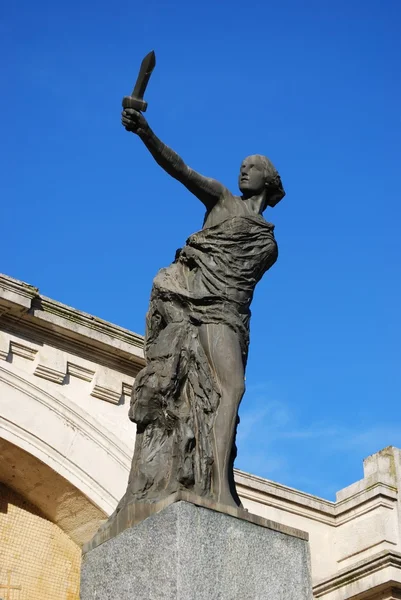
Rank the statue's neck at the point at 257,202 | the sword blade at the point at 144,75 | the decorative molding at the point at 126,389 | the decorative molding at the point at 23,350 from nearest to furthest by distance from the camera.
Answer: the sword blade at the point at 144,75 → the statue's neck at the point at 257,202 → the decorative molding at the point at 23,350 → the decorative molding at the point at 126,389

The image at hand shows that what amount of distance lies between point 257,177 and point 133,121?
1.07 metres

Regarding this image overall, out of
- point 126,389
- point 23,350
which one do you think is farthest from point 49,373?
point 126,389

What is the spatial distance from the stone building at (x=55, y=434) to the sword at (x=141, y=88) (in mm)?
6196

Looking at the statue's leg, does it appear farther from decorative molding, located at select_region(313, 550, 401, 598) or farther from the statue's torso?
decorative molding, located at select_region(313, 550, 401, 598)

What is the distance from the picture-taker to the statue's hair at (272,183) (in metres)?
7.23

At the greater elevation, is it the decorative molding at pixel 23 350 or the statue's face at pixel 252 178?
the decorative molding at pixel 23 350

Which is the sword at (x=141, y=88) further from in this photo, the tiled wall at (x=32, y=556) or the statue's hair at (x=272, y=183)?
the tiled wall at (x=32, y=556)

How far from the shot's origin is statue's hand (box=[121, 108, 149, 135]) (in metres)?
6.48

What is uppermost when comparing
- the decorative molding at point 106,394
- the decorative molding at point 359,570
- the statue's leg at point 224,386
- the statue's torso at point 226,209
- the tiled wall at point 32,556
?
the decorative molding at point 106,394

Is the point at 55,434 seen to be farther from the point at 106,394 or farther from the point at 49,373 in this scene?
the point at 106,394

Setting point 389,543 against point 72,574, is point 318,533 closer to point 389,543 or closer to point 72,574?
point 389,543

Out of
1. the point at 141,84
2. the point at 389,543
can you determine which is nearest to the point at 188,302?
the point at 141,84

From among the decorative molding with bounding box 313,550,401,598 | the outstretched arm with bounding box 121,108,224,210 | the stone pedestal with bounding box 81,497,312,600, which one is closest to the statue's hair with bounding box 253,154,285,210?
the outstretched arm with bounding box 121,108,224,210

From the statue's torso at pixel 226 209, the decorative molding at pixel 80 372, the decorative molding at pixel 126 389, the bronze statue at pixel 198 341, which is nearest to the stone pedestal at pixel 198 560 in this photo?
the bronze statue at pixel 198 341
